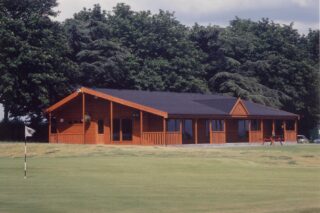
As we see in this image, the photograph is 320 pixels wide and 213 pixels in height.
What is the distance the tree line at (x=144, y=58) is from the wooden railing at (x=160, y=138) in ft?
30.7

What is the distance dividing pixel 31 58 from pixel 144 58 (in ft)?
60.9

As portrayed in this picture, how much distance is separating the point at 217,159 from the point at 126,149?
7639 millimetres

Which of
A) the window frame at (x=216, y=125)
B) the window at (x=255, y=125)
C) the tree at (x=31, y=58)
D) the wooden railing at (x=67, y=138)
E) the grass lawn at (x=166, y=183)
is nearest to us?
the grass lawn at (x=166, y=183)

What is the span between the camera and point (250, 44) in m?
69.7

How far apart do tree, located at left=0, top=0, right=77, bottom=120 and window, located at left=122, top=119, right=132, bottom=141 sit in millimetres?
6413

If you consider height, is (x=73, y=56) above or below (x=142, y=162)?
above

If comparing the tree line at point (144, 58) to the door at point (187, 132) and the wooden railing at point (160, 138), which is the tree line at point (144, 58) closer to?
the wooden railing at point (160, 138)

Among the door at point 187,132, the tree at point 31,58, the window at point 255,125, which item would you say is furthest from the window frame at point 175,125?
the tree at point 31,58

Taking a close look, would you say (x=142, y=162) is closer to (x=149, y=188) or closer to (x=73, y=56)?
(x=149, y=188)

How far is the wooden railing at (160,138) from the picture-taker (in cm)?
4372

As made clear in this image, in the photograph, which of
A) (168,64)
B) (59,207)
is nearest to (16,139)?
(168,64)

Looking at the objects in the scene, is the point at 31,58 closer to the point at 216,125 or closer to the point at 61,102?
the point at 61,102

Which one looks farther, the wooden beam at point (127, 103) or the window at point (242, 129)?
the window at point (242, 129)

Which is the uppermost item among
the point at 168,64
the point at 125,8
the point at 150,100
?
the point at 125,8
